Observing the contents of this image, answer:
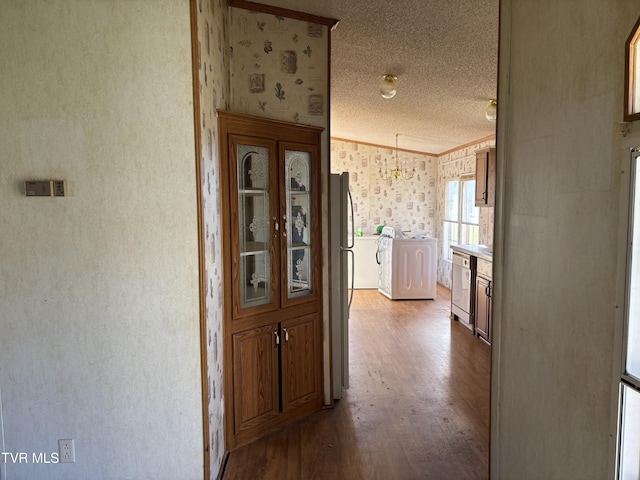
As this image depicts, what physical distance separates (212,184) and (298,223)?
2.63 ft

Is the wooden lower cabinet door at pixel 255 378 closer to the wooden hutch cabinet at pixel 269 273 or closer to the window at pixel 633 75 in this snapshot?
the wooden hutch cabinet at pixel 269 273

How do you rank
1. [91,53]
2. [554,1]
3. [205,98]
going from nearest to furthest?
[554,1]
[91,53]
[205,98]

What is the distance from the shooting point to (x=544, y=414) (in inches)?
67.8

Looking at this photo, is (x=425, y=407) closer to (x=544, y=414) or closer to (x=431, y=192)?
(x=544, y=414)

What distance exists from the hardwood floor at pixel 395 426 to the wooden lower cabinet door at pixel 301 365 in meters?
0.14

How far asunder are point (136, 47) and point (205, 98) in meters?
0.37

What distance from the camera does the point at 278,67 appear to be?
9.61 feet

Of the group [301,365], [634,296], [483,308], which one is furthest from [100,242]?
[483,308]

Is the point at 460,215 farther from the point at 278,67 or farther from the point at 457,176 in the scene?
the point at 278,67

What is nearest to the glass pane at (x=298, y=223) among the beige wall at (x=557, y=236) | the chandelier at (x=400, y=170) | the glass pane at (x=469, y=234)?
the beige wall at (x=557, y=236)

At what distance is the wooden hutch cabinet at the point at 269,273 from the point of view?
8.63 feet

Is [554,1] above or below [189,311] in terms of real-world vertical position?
above

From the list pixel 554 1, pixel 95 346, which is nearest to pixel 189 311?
pixel 95 346

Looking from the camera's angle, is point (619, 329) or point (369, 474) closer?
point (619, 329)
